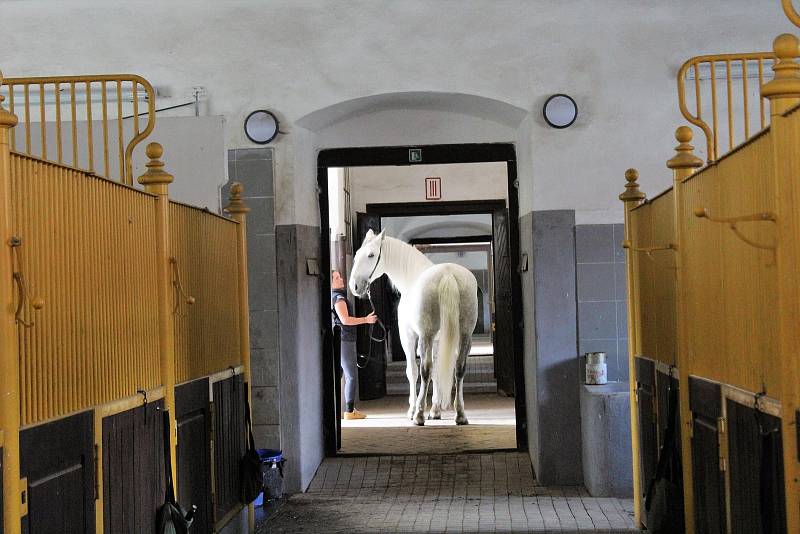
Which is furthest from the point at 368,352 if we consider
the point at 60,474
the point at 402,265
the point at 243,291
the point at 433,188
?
the point at 60,474

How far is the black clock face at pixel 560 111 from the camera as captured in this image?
6301 millimetres

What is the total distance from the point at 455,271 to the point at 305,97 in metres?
3.28

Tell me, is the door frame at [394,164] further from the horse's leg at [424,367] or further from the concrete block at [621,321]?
the horse's leg at [424,367]

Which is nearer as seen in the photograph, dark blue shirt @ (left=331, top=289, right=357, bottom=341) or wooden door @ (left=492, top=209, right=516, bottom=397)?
dark blue shirt @ (left=331, top=289, right=357, bottom=341)

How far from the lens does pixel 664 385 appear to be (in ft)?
13.3

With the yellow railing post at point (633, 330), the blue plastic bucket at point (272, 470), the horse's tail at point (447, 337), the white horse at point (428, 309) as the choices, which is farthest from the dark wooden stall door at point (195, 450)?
the horse's tail at point (447, 337)

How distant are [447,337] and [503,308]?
4.68ft

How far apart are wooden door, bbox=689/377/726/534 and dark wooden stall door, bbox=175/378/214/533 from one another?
1.91 meters

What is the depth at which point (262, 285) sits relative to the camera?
6.33 meters

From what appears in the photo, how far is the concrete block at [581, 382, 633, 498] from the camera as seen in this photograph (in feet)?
18.8

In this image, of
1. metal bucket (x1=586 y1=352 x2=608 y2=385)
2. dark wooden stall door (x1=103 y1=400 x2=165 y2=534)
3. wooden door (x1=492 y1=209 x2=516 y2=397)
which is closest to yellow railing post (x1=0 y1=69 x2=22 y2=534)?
dark wooden stall door (x1=103 y1=400 x2=165 y2=534)

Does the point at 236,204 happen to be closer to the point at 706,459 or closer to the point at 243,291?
the point at 243,291

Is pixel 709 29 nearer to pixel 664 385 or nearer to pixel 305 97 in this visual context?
pixel 305 97

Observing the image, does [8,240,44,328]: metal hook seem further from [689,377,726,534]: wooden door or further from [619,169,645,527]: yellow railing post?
[619,169,645,527]: yellow railing post
